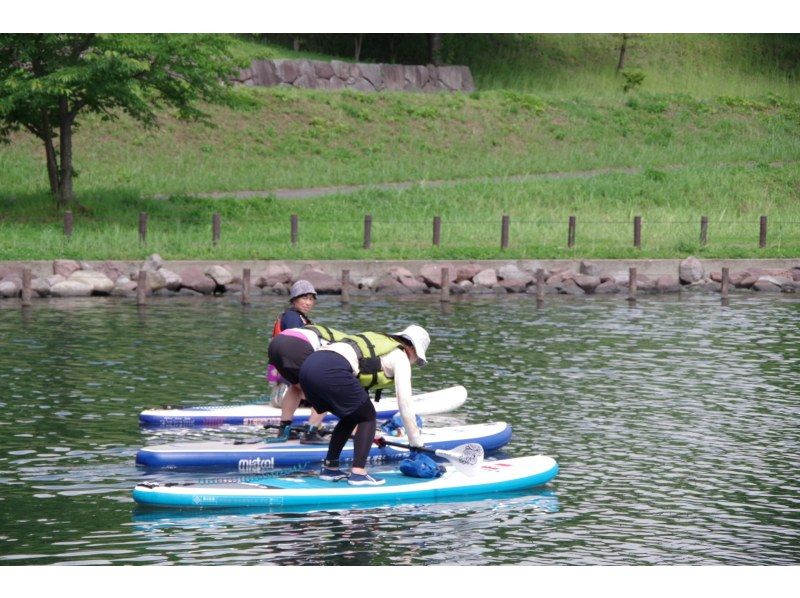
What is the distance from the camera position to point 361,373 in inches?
558

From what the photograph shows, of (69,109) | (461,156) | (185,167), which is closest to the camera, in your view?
(69,109)

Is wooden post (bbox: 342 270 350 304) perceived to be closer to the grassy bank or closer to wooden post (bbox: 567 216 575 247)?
the grassy bank

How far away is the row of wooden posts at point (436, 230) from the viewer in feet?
114

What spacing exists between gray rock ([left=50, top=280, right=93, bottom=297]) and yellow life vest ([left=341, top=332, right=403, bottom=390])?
1881 cm

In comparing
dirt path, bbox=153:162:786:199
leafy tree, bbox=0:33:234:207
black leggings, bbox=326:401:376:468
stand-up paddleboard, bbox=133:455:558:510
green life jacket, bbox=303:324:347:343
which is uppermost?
leafy tree, bbox=0:33:234:207

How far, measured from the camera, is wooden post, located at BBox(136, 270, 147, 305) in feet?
101

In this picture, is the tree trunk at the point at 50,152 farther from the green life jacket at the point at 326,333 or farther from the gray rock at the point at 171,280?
the green life jacket at the point at 326,333

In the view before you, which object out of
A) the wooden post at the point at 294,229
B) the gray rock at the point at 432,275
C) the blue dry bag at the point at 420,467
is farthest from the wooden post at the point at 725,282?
the blue dry bag at the point at 420,467

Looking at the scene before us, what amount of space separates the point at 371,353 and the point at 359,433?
939 millimetres

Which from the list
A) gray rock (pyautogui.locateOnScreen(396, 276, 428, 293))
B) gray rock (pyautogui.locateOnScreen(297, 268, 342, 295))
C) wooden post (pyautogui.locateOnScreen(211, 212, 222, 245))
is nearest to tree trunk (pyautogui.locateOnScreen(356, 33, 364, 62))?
wooden post (pyautogui.locateOnScreen(211, 212, 222, 245))

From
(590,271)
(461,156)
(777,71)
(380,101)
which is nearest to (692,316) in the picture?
(590,271)

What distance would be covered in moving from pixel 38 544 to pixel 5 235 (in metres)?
23.7
